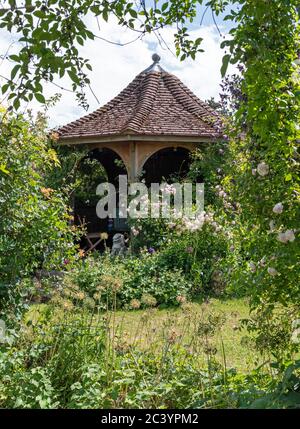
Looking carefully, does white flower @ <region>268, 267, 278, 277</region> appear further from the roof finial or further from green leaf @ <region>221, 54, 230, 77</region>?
the roof finial

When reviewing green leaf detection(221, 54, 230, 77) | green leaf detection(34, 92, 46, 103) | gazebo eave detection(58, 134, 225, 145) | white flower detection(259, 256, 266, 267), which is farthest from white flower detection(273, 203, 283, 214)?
gazebo eave detection(58, 134, 225, 145)

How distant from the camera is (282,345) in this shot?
3.55 m

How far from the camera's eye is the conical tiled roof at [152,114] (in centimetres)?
1302

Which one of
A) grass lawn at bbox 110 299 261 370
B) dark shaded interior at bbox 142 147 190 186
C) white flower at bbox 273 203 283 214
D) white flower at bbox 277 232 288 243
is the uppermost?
dark shaded interior at bbox 142 147 190 186

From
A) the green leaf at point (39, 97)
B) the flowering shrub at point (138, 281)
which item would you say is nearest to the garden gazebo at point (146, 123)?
the flowering shrub at point (138, 281)

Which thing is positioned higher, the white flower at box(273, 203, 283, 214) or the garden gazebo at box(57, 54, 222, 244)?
the garden gazebo at box(57, 54, 222, 244)

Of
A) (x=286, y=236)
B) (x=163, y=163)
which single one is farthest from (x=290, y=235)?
(x=163, y=163)

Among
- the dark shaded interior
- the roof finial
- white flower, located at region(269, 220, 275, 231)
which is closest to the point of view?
white flower, located at region(269, 220, 275, 231)

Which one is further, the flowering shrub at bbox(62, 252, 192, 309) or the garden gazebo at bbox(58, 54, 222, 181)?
the garden gazebo at bbox(58, 54, 222, 181)

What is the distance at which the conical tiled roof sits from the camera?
1302 cm

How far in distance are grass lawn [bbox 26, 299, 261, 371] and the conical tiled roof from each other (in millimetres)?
5720

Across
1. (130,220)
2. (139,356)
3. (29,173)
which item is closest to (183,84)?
(130,220)

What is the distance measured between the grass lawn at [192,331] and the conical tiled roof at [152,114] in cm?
572
